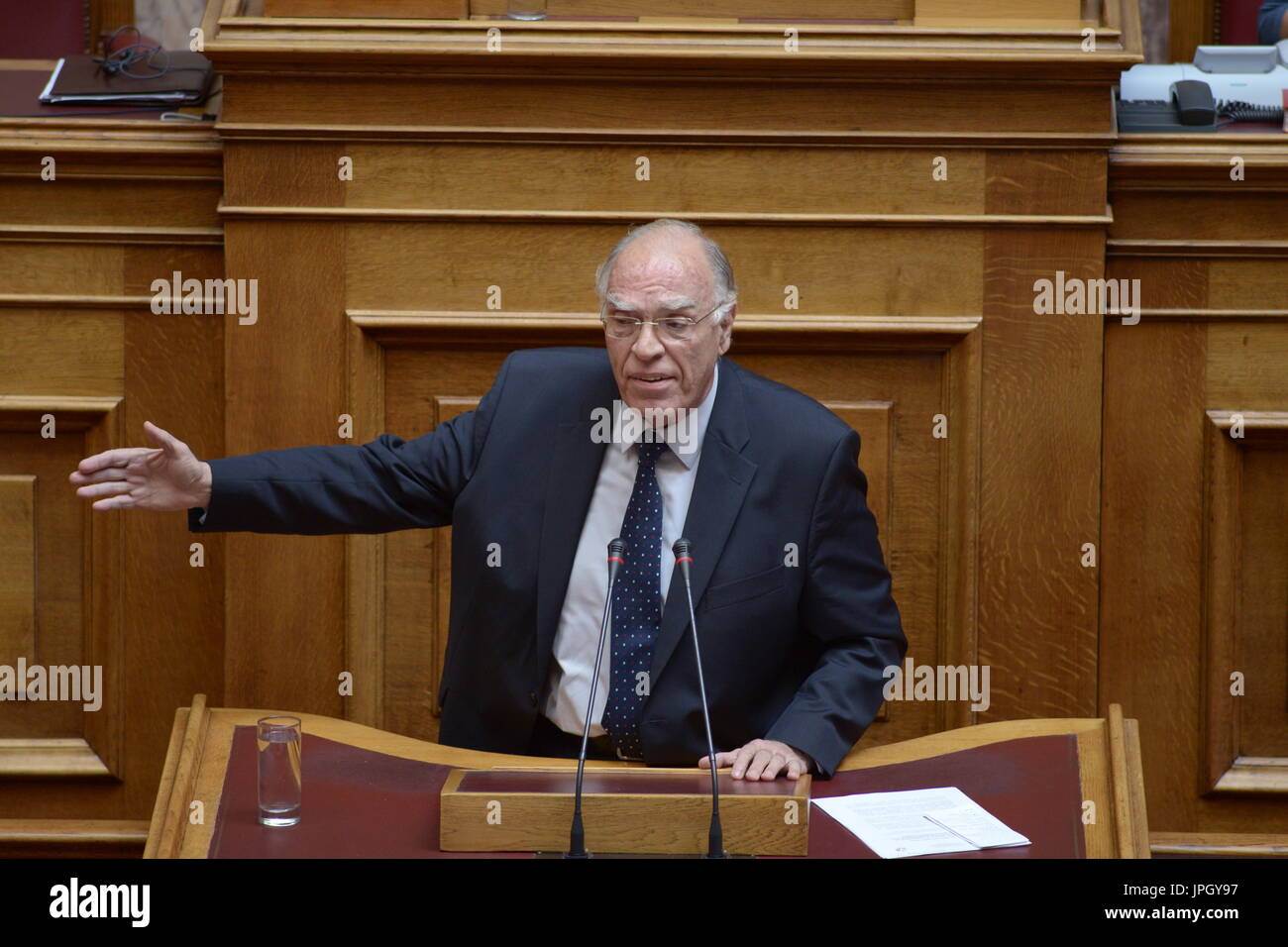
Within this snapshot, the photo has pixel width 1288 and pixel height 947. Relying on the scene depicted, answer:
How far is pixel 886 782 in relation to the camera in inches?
83.4

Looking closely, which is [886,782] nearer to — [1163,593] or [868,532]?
[868,532]

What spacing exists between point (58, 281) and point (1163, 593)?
232cm

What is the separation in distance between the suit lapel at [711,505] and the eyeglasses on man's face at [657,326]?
6.9 inches

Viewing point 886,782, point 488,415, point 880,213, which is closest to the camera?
point 886,782

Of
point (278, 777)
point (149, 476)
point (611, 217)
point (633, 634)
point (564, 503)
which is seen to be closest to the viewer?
point (278, 777)

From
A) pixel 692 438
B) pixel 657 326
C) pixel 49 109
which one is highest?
pixel 49 109

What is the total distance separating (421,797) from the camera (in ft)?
6.64

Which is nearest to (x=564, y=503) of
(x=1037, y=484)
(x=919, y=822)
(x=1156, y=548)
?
(x=919, y=822)

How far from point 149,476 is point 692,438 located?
2.83 feet

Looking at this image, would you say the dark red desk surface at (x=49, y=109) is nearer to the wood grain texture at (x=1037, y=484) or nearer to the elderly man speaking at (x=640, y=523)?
the elderly man speaking at (x=640, y=523)

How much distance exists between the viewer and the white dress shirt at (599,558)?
2492 mm

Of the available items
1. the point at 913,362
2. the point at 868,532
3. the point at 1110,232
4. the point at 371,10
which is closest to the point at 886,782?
the point at 868,532

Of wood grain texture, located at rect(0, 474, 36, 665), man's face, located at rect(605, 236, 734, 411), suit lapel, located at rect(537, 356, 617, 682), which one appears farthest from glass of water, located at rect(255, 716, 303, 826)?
wood grain texture, located at rect(0, 474, 36, 665)

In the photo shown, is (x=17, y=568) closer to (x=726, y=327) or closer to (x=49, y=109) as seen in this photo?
(x=49, y=109)
